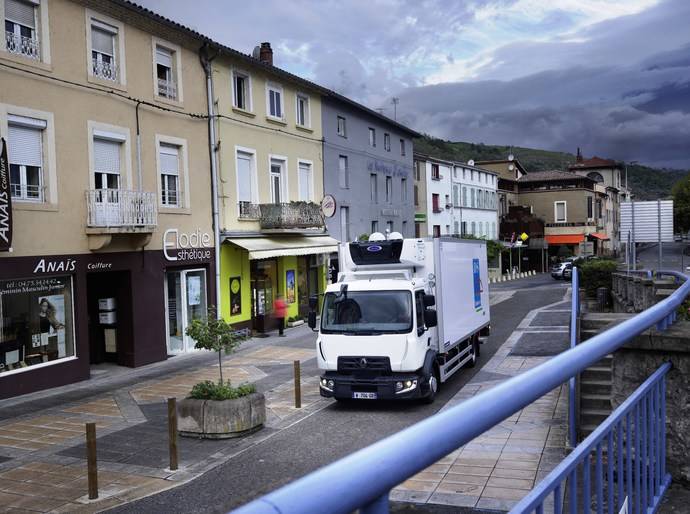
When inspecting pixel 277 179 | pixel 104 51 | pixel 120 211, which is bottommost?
pixel 120 211

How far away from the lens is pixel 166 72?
2106 centimetres

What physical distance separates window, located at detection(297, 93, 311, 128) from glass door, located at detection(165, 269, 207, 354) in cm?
1007

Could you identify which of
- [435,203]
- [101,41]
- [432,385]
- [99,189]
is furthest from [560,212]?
[432,385]

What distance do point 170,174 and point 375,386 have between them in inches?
461

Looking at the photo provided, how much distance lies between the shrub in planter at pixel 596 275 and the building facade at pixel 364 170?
11672mm

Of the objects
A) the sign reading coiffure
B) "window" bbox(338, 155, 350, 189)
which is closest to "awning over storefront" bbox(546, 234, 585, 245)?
"window" bbox(338, 155, 350, 189)

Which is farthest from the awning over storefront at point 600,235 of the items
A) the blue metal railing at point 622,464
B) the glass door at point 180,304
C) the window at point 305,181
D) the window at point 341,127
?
the blue metal railing at point 622,464

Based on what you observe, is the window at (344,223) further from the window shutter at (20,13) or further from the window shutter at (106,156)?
the window shutter at (20,13)

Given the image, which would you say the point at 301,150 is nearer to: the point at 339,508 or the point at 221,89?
the point at 221,89

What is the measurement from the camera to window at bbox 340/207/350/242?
3334 centimetres

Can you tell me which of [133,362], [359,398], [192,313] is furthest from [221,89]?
[359,398]

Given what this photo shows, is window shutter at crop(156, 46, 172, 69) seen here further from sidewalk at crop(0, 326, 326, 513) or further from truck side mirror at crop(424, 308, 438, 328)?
truck side mirror at crop(424, 308, 438, 328)

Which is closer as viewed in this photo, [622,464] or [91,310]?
[622,464]

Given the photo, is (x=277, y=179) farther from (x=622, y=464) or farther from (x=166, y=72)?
(x=622, y=464)
